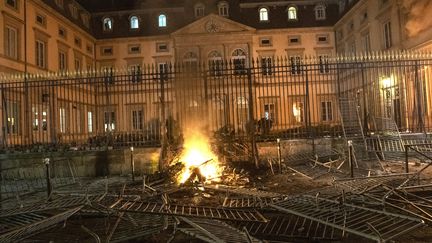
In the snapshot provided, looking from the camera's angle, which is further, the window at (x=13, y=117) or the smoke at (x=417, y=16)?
the window at (x=13, y=117)

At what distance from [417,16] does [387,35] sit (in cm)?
522

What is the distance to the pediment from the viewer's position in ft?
109

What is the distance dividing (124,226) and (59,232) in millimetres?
1121

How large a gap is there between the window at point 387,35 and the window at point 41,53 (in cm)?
2177

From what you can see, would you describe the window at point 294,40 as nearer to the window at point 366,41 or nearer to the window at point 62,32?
the window at point 366,41

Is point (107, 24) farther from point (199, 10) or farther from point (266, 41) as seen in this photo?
point (266, 41)

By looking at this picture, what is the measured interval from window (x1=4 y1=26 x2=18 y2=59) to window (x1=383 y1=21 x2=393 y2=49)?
21790 millimetres

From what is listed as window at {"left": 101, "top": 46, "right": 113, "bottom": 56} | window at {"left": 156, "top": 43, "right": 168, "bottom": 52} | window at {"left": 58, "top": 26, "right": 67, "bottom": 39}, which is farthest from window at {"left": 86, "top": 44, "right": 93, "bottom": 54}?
window at {"left": 156, "top": 43, "right": 168, "bottom": 52}

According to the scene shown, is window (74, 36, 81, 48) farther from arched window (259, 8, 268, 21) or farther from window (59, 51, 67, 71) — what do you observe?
arched window (259, 8, 268, 21)

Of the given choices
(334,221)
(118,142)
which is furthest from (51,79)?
(334,221)

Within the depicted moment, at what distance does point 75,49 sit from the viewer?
99.4 ft

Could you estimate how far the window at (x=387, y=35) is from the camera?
22.9 meters

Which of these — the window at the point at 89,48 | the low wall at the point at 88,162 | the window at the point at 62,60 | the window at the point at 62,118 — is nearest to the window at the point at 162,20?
the window at the point at 89,48

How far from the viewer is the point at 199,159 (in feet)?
37.5
